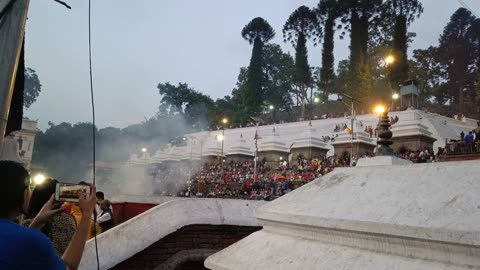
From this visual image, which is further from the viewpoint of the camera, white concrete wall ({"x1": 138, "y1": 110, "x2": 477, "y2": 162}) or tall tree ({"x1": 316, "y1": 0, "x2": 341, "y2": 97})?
tall tree ({"x1": 316, "y1": 0, "x2": 341, "y2": 97})

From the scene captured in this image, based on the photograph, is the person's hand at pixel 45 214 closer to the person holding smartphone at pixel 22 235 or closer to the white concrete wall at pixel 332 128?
the person holding smartphone at pixel 22 235

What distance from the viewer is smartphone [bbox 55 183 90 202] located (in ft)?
6.64

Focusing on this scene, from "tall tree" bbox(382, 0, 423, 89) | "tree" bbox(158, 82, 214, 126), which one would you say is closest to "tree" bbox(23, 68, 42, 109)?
"tree" bbox(158, 82, 214, 126)

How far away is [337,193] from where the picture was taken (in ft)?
8.47

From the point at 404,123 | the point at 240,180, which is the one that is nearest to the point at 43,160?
the point at 240,180

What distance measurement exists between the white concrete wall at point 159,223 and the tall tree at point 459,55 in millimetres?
49225

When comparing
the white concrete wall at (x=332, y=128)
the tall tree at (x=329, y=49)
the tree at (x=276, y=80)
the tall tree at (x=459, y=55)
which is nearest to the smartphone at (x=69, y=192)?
the white concrete wall at (x=332, y=128)

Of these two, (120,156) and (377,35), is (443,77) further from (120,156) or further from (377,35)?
(120,156)

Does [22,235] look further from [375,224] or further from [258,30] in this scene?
[258,30]

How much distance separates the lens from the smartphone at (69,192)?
202 centimetres

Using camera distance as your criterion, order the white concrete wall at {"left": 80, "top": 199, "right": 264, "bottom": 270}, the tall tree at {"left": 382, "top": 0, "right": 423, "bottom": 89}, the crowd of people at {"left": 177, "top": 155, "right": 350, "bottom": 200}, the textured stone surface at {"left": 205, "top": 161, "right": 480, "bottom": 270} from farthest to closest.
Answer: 1. the tall tree at {"left": 382, "top": 0, "right": 423, "bottom": 89}
2. the crowd of people at {"left": 177, "top": 155, "right": 350, "bottom": 200}
3. the white concrete wall at {"left": 80, "top": 199, "right": 264, "bottom": 270}
4. the textured stone surface at {"left": 205, "top": 161, "right": 480, "bottom": 270}

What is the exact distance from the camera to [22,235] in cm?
147

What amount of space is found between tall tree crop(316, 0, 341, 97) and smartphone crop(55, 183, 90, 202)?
4836cm

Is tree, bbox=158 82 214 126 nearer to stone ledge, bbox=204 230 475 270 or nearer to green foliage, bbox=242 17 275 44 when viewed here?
green foliage, bbox=242 17 275 44
